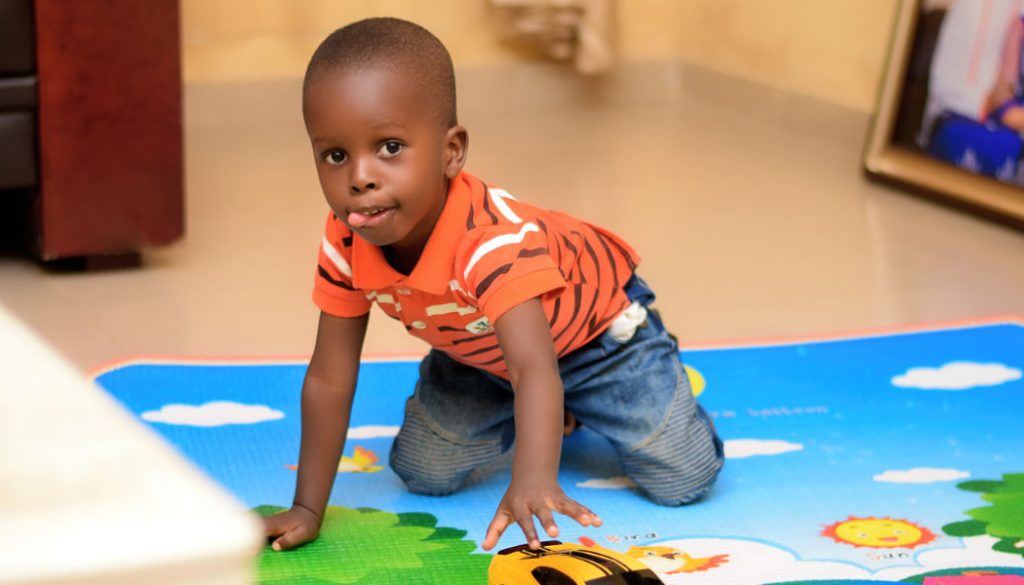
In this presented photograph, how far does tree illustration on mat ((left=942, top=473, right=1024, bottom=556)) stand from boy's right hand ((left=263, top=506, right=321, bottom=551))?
0.52 metres

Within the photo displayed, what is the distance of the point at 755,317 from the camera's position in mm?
1724

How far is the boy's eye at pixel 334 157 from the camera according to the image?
93 cm

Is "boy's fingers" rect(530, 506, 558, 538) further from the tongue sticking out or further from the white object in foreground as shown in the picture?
the white object in foreground

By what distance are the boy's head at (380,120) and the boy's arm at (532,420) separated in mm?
110

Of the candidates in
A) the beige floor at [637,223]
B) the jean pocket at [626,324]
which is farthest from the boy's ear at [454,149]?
the beige floor at [637,223]

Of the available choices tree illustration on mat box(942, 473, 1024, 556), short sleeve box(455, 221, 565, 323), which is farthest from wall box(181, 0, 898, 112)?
short sleeve box(455, 221, 565, 323)

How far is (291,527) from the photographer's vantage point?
1.04 meters

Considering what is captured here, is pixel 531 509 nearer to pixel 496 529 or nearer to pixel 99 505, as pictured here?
pixel 496 529

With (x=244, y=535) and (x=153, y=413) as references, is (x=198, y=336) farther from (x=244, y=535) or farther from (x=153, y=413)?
(x=244, y=535)

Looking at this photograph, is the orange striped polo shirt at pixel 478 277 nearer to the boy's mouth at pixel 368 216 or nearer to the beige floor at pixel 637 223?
the boy's mouth at pixel 368 216

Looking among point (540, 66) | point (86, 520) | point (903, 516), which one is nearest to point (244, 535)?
point (86, 520)

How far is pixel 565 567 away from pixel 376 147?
1.03 ft

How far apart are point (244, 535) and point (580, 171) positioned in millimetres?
2188

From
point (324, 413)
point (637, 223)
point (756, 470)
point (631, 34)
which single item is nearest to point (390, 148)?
point (324, 413)
